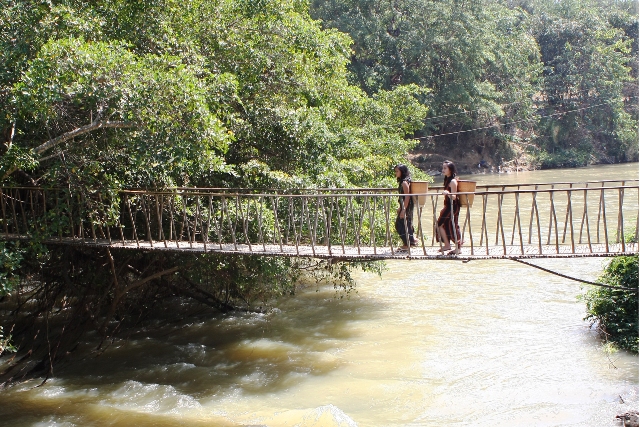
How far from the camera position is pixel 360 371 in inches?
397

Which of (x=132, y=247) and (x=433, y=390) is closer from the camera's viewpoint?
(x=132, y=247)

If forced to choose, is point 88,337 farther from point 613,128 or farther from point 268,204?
point 613,128

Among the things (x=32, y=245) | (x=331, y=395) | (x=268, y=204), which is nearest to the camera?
(x=32, y=245)

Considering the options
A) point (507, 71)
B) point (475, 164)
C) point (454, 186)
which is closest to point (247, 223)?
point (454, 186)

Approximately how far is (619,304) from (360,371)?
4003 millimetres

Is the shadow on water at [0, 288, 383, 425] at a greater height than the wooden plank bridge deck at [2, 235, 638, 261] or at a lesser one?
lesser

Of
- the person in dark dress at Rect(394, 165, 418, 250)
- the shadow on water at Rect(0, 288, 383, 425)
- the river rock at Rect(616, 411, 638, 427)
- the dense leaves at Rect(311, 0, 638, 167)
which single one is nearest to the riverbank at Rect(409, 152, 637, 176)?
the dense leaves at Rect(311, 0, 638, 167)

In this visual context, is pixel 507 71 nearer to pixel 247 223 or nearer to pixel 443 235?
pixel 247 223

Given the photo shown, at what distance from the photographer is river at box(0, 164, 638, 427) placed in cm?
857

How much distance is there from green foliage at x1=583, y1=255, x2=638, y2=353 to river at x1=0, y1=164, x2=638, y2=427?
300mm

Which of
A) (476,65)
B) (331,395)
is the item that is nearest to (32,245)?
(331,395)

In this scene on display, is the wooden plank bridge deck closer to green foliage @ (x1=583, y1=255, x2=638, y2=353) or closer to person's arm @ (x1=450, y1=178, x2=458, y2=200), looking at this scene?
person's arm @ (x1=450, y1=178, x2=458, y2=200)

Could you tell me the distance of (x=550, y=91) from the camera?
4216 cm

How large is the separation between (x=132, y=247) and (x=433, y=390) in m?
4.59
